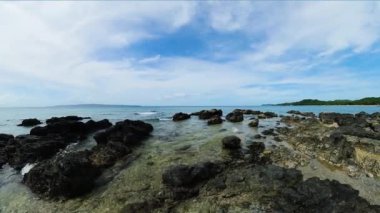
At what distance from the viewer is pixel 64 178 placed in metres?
14.8

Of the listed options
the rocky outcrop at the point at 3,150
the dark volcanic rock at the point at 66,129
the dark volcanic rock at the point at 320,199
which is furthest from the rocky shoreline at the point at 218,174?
the dark volcanic rock at the point at 66,129

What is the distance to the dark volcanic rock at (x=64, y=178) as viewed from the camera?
1477 cm

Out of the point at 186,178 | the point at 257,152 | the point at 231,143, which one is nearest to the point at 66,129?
the point at 231,143

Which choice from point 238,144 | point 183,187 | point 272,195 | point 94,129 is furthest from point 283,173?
point 94,129

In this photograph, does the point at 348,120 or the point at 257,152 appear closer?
the point at 257,152

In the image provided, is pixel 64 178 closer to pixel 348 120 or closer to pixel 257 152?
pixel 257 152

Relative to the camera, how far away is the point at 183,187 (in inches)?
554

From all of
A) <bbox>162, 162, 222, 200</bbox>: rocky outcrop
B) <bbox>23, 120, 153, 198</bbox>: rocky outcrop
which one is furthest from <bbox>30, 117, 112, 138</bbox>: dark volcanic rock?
<bbox>162, 162, 222, 200</bbox>: rocky outcrop

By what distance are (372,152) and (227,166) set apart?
8724mm

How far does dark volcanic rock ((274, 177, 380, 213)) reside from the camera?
10.6m

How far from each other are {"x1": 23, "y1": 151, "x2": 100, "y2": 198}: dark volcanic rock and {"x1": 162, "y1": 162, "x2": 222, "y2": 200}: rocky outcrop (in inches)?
162

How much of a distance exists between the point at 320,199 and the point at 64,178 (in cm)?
1151

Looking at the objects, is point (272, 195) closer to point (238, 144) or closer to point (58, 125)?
point (238, 144)

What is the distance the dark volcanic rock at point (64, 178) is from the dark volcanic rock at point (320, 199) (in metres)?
9.42
